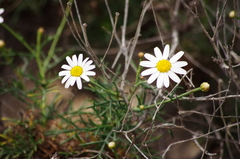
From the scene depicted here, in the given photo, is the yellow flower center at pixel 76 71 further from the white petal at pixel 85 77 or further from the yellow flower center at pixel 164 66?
the yellow flower center at pixel 164 66

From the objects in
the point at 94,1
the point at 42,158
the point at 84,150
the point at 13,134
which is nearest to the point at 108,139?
the point at 84,150

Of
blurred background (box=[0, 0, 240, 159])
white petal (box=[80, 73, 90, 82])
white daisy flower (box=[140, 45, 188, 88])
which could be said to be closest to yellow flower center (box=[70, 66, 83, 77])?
white petal (box=[80, 73, 90, 82])

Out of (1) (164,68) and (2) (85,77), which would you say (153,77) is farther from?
(2) (85,77)

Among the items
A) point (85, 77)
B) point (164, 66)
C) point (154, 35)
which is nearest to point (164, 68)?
point (164, 66)

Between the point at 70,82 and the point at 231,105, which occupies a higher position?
the point at 70,82

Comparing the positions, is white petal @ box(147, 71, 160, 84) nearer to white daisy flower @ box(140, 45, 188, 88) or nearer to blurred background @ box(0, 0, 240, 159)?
white daisy flower @ box(140, 45, 188, 88)

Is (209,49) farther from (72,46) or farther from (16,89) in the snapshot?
(16,89)
